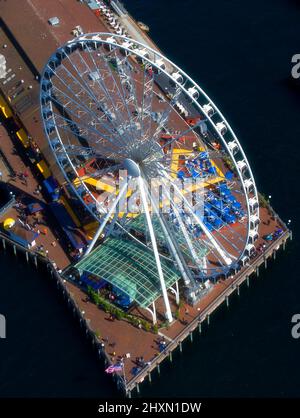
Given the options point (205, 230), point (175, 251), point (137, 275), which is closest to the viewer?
point (205, 230)

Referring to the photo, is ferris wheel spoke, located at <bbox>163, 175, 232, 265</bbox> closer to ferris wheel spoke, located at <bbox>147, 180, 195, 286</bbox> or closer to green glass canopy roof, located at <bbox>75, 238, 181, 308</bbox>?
ferris wheel spoke, located at <bbox>147, 180, 195, 286</bbox>

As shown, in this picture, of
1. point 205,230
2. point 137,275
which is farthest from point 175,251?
point 205,230

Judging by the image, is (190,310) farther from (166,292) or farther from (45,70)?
(45,70)

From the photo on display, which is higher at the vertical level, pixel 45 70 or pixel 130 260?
pixel 45 70

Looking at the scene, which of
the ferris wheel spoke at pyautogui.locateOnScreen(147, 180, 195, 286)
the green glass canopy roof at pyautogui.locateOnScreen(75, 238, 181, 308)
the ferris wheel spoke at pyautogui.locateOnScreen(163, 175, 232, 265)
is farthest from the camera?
the ferris wheel spoke at pyautogui.locateOnScreen(147, 180, 195, 286)

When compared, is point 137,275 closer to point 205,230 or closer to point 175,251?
point 175,251

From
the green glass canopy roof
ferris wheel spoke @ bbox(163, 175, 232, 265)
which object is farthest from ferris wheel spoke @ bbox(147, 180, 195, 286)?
ferris wheel spoke @ bbox(163, 175, 232, 265)

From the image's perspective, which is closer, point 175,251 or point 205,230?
point 205,230

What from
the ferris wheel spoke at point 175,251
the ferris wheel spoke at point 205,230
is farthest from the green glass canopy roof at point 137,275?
the ferris wheel spoke at point 205,230

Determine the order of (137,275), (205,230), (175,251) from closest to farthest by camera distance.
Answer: (205,230) → (137,275) → (175,251)
